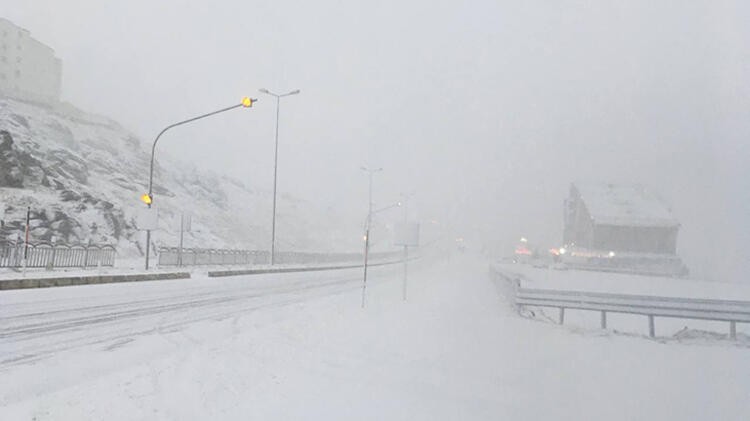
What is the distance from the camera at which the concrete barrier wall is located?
16.6 m

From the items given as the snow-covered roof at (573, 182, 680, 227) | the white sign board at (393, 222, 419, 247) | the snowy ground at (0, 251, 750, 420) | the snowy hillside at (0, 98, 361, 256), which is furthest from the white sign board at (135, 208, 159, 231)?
the snow-covered roof at (573, 182, 680, 227)

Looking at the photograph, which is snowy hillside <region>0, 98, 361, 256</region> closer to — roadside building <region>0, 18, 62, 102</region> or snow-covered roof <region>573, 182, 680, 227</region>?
roadside building <region>0, 18, 62, 102</region>

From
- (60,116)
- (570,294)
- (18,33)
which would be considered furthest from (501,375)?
(18,33)

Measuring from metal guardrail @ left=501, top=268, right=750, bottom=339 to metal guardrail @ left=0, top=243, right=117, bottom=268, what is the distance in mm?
18855

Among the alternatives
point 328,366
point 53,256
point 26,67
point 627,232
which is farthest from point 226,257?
point 26,67

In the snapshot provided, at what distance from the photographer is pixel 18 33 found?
68312 millimetres

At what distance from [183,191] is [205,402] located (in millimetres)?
68482

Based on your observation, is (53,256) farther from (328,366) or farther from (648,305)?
(648,305)

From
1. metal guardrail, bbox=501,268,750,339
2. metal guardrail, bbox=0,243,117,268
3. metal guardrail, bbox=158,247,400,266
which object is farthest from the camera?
metal guardrail, bbox=158,247,400,266

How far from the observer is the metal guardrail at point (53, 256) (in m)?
20.5

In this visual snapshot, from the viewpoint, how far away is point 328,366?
8211 mm

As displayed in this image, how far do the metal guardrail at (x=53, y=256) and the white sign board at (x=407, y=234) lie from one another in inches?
562

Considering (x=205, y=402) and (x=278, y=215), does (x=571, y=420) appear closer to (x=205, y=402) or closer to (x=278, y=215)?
(x=205, y=402)

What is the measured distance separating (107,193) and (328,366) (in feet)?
151
